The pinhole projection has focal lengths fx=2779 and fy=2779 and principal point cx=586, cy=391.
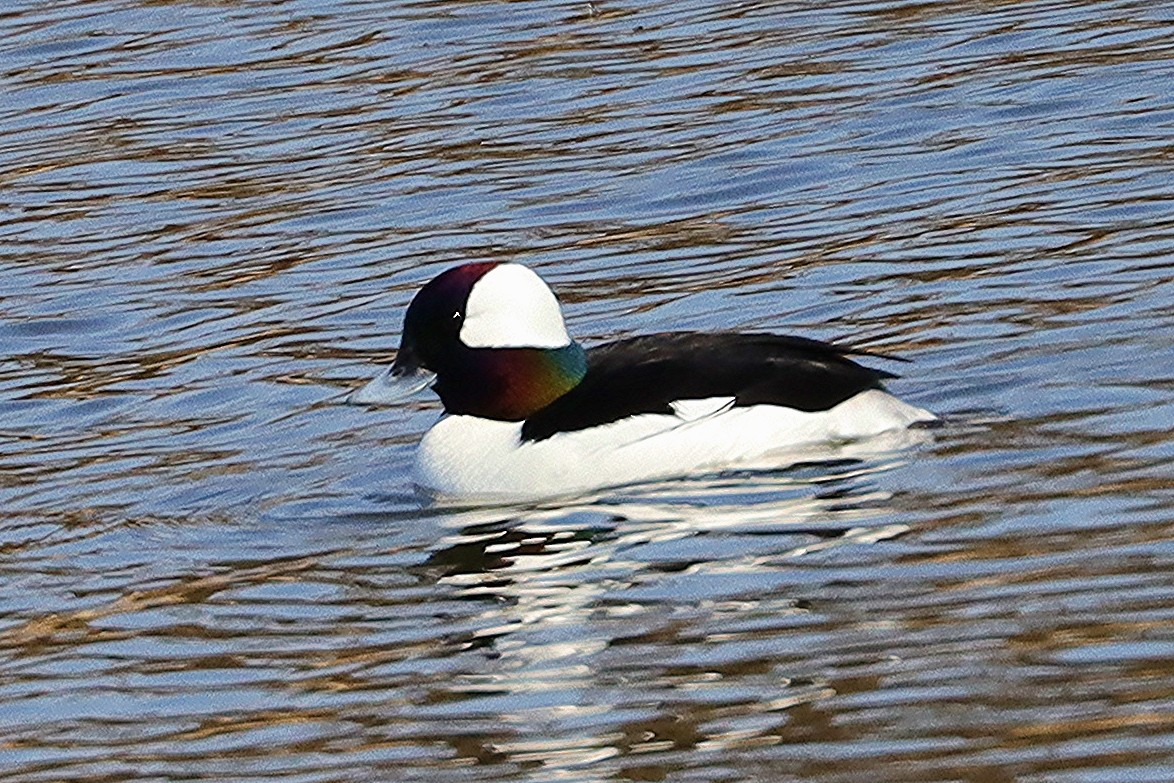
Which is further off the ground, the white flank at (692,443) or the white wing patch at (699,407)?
the white wing patch at (699,407)

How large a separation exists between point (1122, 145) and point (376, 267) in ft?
10.5

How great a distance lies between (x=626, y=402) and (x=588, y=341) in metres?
1.98

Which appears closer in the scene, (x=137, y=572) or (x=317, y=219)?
(x=137, y=572)

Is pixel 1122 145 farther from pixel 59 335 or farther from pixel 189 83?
pixel 189 83

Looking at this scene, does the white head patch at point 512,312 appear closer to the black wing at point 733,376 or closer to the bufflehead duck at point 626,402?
the bufflehead duck at point 626,402

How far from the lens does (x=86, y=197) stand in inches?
525

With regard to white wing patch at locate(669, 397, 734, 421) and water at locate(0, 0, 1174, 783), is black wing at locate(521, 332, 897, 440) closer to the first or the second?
white wing patch at locate(669, 397, 734, 421)

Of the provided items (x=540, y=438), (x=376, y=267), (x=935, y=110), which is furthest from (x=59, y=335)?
(x=935, y=110)

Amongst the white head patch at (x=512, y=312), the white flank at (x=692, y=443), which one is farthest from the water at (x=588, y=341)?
the white head patch at (x=512, y=312)

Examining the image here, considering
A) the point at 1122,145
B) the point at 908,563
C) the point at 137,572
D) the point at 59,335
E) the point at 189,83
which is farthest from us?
the point at 189,83

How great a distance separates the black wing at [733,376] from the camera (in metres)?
8.29

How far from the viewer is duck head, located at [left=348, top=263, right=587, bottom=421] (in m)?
8.67

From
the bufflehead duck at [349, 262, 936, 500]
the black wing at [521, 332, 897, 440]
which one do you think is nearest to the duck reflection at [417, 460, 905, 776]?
the bufflehead duck at [349, 262, 936, 500]

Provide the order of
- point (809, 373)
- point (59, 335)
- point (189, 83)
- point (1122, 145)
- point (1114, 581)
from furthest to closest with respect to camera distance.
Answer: point (189, 83), point (1122, 145), point (59, 335), point (809, 373), point (1114, 581)
